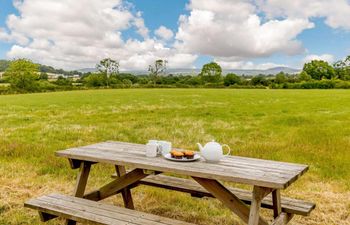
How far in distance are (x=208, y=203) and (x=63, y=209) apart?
2.36 metres

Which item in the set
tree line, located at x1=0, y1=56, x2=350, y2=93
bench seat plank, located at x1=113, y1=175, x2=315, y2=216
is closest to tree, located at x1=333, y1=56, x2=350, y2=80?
tree line, located at x1=0, y1=56, x2=350, y2=93

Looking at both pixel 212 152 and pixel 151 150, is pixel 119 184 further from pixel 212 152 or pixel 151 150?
pixel 212 152

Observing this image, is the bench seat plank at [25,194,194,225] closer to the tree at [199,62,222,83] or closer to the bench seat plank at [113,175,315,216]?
the bench seat plank at [113,175,315,216]

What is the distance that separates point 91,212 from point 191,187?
1.52 m

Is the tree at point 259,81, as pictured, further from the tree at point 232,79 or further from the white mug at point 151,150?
the white mug at point 151,150

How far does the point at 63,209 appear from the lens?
12.5 feet

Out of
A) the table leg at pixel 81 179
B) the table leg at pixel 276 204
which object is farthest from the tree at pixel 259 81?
the table leg at pixel 81 179

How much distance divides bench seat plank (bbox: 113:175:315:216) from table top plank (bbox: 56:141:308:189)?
22.7 inches

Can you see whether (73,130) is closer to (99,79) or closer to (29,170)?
(29,170)

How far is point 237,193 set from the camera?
465 cm

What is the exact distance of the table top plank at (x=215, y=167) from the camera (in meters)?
3.26

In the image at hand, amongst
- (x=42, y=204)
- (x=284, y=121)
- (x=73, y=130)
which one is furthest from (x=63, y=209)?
(x=284, y=121)

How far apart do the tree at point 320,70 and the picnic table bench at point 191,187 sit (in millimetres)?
99126

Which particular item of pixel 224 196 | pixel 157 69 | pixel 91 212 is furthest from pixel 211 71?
pixel 91 212
